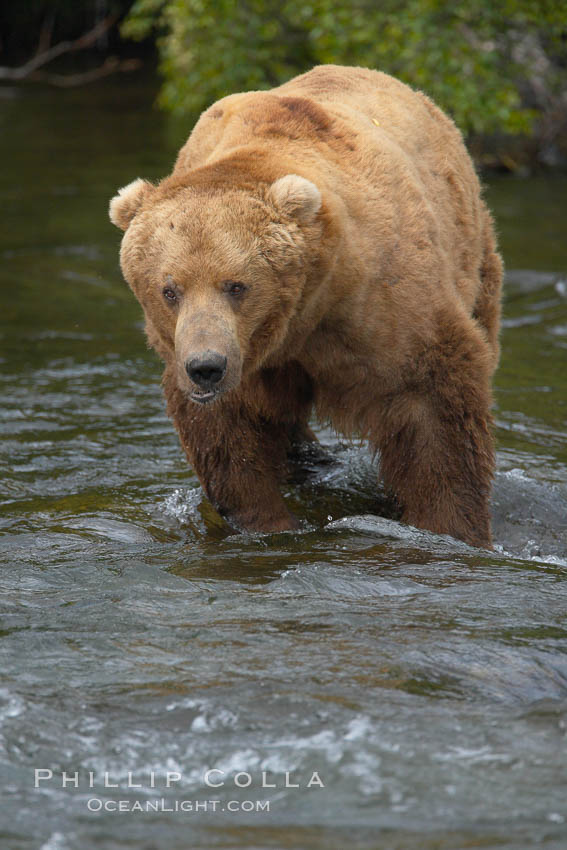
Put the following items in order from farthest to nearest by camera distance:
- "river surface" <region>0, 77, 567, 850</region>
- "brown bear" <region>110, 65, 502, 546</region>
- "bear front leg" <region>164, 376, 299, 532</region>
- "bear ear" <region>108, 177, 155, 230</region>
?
"bear front leg" <region>164, 376, 299, 532</region>
"bear ear" <region>108, 177, 155, 230</region>
"brown bear" <region>110, 65, 502, 546</region>
"river surface" <region>0, 77, 567, 850</region>

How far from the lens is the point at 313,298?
448 centimetres

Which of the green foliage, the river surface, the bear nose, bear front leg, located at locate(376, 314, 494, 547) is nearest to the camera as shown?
the river surface

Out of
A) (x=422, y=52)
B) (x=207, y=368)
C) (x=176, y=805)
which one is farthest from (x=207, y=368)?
(x=422, y=52)

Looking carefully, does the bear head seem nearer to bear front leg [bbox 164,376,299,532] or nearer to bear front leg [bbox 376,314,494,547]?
bear front leg [bbox 164,376,299,532]

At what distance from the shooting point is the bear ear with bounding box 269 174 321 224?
4230mm

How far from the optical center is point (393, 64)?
1356cm

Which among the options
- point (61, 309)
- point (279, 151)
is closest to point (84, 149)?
point (61, 309)

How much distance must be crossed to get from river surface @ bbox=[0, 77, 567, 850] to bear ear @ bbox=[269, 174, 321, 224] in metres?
1.38

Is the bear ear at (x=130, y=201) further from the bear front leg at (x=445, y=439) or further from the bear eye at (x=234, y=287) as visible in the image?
the bear front leg at (x=445, y=439)

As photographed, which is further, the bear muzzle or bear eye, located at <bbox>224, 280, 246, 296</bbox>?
bear eye, located at <bbox>224, 280, 246, 296</bbox>

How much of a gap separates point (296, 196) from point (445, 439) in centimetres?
132

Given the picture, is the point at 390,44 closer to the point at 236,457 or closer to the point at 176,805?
the point at 236,457

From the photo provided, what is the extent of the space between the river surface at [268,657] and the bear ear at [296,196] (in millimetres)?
1377

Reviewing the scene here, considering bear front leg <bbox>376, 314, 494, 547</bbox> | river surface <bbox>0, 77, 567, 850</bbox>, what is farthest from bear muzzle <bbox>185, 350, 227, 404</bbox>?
bear front leg <bbox>376, 314, 494, 547</bbox>
